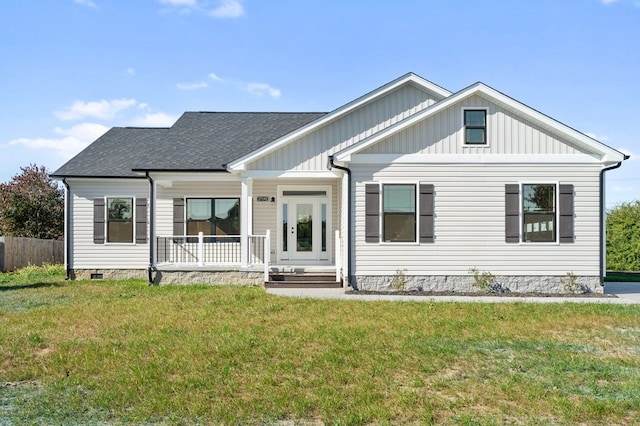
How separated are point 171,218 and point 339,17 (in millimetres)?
8146

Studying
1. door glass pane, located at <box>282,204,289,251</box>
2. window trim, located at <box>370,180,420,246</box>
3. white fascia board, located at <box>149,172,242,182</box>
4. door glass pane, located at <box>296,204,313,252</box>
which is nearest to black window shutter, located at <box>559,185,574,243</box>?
window trim, located at <box>370,180,420,246</box>

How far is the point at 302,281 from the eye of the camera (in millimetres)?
14359

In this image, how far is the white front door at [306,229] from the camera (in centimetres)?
1675

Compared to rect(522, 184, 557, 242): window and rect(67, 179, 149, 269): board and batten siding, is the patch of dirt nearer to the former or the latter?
rect(522, 184, 557, 242): window

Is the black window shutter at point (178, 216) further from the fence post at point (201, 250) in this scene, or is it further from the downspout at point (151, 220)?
the fence post at point (201, 250)

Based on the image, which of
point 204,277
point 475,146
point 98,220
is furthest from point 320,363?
point 98,220

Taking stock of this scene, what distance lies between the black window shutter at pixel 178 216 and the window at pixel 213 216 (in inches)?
7.8

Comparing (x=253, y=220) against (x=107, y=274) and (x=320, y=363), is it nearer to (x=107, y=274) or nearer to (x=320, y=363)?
(x=107, y=274)

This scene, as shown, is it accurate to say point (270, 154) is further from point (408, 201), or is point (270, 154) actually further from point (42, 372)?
point (42, 372)

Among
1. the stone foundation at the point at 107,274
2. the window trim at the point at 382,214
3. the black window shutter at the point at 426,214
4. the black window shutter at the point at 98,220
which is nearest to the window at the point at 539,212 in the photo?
the black window shutter at the point at 426,214

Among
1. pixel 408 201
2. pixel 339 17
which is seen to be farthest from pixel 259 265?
pixel 339 17

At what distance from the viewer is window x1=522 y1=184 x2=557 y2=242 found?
13430 millimetres

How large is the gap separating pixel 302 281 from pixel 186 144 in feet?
22.3

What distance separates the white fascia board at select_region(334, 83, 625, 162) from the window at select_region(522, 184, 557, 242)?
1.40 meters
